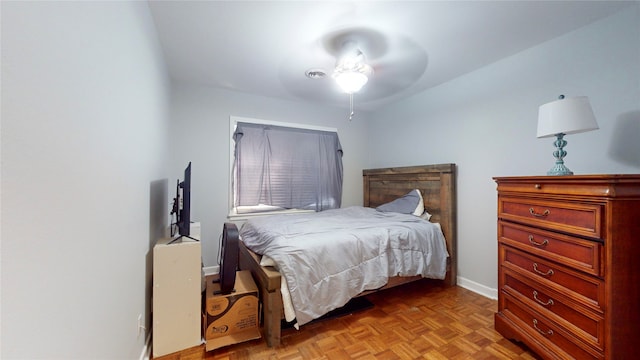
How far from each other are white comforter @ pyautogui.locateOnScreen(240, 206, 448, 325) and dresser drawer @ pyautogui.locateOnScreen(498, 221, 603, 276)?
0.79 m

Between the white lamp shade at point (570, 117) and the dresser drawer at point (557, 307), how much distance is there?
0.99m

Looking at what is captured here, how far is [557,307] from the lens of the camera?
1468 mm

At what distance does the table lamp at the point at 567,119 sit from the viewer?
153 cm

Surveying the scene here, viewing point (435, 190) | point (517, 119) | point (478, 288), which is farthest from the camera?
point (435, 190)

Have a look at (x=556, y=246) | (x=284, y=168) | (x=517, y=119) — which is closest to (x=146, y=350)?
(x=284, y=168)

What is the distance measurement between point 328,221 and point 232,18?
2062mm

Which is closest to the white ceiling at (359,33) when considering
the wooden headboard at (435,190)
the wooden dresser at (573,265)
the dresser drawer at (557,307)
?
the wooden headboard at (435,190)

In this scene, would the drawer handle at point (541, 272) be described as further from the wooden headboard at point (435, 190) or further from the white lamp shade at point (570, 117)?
the wooden headboard at point (435, 190)

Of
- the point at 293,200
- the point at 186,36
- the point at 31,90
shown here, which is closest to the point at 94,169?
the point at 31,90

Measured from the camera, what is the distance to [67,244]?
0.76m

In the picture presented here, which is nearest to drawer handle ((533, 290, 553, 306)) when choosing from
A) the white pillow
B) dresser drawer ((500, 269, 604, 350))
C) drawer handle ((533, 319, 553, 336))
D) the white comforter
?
dresser drawer ((500, 269, 604, 350))

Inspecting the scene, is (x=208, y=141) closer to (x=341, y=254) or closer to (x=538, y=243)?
(x=341, y=254)

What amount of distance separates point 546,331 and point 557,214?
2.39 ft

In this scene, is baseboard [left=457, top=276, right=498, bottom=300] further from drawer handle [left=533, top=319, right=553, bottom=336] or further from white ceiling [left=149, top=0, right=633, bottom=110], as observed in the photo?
white ceiling [left=149, top=0, right=633, bottom=110]
